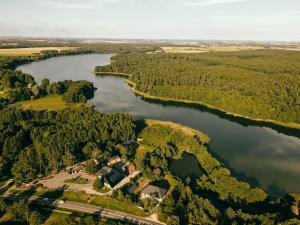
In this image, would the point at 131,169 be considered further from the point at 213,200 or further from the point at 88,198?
the point at 213,200

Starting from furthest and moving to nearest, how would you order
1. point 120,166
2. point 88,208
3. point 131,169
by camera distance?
point 120,166 < point 131,169 < point 88,208

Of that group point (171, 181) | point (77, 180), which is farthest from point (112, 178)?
point (171, 181)

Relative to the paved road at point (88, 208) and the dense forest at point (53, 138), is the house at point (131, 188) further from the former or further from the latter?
the dense forest at point (53, 138)

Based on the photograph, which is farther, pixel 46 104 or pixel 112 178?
pixel 46 104

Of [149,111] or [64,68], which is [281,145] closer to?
[149,111]

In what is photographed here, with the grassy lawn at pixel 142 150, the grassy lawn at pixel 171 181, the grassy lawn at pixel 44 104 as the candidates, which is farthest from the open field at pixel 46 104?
the grassy lawn at pixel 171 181

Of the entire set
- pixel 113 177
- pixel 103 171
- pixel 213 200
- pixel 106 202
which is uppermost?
pixel 103 171

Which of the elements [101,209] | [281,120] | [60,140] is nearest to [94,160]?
[60,140]
